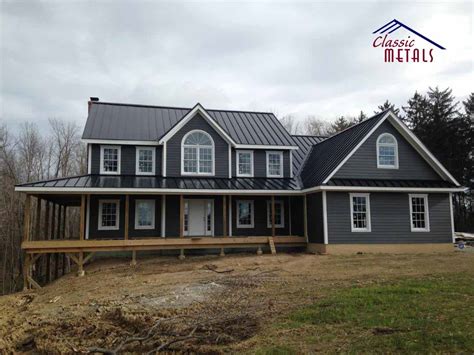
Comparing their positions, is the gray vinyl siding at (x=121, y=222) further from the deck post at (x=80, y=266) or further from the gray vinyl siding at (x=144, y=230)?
the deck post at (x=80, y=266)

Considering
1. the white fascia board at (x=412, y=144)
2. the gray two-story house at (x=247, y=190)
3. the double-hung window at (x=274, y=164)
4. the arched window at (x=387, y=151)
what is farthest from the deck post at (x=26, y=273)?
the arched window at (x=387, y=151)

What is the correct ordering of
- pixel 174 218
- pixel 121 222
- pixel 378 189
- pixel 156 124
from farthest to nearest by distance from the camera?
pixel 156 124
pixel 174 218
pixel 121 222
pixel 378 189

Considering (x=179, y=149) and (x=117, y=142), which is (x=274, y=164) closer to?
(x=179, y=149)

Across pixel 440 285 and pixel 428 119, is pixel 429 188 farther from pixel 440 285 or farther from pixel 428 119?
pixel 428 119

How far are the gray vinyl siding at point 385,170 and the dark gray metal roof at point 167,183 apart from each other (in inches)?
109

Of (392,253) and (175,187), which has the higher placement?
(175,187)

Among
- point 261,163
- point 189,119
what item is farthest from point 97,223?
point 261,163

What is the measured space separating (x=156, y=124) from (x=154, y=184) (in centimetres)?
460

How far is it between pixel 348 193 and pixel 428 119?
1063 inches

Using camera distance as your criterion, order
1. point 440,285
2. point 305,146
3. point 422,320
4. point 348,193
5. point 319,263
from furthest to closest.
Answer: point 305,146 → point 348,193 → point 319,263 → point 440,285 → point 422,320

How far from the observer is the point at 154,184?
709 inches

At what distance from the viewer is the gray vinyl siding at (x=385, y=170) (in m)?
18.5

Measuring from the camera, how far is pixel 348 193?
59.2ft

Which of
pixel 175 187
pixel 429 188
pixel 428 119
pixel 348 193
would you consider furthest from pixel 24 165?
pixel 428 119
